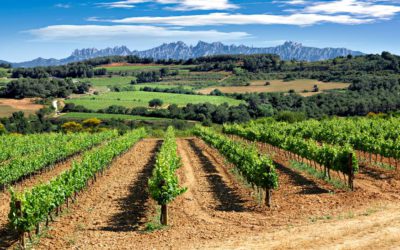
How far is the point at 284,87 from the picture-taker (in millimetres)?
140875

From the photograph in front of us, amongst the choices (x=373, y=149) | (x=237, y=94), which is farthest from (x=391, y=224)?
(x=237, y=94)

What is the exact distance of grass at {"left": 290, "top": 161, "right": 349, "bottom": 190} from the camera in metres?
24.2

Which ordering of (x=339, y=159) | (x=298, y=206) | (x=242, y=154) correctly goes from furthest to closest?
1. (x=242, y=154)
2. (x=339, y=159)
3. (x=298, y=206)

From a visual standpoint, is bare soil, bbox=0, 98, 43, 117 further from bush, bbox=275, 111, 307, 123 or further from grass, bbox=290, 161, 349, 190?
grass, bbox=290, 161, 349, 190

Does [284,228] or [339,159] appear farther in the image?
[339,159]

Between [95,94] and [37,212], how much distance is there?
122705 millimetres

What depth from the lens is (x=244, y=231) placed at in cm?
1688

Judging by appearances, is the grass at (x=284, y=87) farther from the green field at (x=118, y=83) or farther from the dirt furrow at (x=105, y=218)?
the dirt furrow at (x=105, y=218)

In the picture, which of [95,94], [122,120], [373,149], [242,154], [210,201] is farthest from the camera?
[95,94]

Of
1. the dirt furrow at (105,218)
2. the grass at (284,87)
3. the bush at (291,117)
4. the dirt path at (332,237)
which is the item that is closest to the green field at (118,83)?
the grass at (284,87)

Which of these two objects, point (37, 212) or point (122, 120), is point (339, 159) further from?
point (122, 120)

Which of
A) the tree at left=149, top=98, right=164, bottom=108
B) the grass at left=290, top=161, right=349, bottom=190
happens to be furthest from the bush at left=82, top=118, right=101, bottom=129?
the grass at left=290, top=161, right=349, bottom=190

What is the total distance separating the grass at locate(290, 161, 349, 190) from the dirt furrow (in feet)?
35.7

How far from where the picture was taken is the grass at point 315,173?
24159 millimetres
